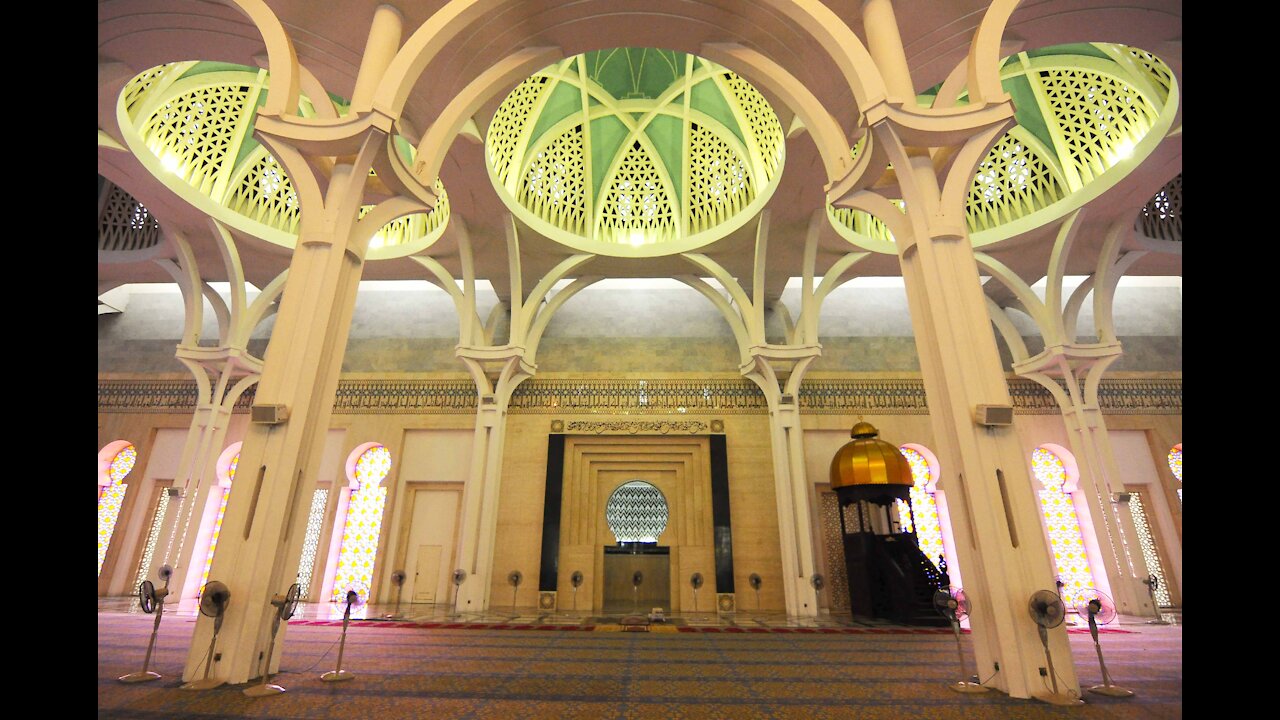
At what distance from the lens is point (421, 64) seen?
4.79 meters

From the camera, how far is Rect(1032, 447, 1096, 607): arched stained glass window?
980cm

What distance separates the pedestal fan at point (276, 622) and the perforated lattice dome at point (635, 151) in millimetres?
6420

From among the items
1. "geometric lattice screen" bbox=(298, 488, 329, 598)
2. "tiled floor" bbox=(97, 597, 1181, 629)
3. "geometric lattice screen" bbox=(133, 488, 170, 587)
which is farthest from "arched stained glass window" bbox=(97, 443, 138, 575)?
"geometric lattice screen" bbox=(298, 488, 329, 598)

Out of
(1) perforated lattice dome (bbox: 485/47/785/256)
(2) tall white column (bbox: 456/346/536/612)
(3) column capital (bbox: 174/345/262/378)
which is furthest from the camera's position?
(3) column capital (bbox: 174/345/262/378)

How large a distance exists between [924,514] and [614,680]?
862 cm

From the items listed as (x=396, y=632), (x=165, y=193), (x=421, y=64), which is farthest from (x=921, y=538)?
(x=165, y=193)

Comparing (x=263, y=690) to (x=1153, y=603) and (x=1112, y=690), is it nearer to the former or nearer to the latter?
(x=1112, y=690)

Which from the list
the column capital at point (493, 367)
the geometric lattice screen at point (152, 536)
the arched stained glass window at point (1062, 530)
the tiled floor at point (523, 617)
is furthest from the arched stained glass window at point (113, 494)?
the arched stained glass window at point (1062, 530)

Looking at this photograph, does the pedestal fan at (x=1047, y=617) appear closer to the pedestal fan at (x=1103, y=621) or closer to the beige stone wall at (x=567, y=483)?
the pedestal fan at (x=1103, y=621)

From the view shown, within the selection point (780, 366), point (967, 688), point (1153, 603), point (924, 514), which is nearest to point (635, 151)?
point (780, 366)

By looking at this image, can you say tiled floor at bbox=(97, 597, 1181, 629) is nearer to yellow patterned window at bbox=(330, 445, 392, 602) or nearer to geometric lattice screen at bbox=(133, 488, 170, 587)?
yellow patterned window at bbox=(330, 445, 392, 602)

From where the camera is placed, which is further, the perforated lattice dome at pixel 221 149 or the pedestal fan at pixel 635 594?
the pedestal fan at pixel 635 594

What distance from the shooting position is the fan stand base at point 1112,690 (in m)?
3.11

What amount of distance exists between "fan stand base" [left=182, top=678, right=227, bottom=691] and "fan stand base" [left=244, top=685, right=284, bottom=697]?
23 cm
